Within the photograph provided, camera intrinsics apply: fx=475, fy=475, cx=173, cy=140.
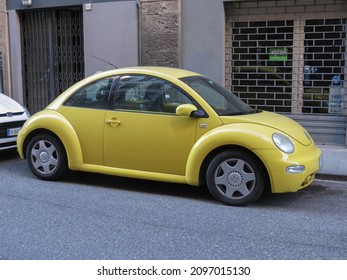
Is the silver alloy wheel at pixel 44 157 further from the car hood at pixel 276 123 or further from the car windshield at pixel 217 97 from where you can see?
the car hood at pixel 276 123

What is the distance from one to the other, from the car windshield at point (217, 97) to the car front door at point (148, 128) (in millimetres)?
269

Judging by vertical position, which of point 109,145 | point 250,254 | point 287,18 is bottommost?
point 250,254

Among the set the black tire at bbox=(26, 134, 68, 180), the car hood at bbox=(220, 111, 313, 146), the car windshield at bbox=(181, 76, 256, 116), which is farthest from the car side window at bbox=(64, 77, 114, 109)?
the car hood at bbox=(220, 111, 313, 146)

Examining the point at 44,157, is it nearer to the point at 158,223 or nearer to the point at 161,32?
the point at 158,223

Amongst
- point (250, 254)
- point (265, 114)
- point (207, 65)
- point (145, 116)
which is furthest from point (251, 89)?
point (250, 254)

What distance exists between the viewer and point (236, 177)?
17.9 ft

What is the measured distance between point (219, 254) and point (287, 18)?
676 centimetres

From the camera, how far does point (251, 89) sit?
10.2 m

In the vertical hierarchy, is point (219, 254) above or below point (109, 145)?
below

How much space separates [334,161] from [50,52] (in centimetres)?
752

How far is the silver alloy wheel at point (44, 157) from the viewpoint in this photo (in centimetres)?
655
